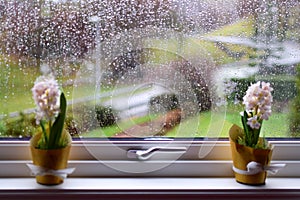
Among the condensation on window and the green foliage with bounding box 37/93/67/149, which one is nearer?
the green foliage with bounding box 37/93/67/149

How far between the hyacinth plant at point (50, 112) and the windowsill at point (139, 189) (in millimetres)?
109

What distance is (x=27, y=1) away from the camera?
1.34m

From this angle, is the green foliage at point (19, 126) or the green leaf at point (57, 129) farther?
the green foliage at point (19, 126)

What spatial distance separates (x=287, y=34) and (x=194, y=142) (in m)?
0.41

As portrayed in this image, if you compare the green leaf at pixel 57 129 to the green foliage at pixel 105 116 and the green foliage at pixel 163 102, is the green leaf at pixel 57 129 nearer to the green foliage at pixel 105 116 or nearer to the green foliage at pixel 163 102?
the green foliage at pixel 105 116

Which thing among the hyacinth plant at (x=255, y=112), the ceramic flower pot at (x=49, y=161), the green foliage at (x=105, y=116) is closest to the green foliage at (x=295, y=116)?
the hyacinth plant at (x=255, y=112)

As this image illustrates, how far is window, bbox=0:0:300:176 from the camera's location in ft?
4.42

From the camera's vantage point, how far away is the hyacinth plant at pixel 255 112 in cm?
125

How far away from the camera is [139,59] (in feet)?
4.49

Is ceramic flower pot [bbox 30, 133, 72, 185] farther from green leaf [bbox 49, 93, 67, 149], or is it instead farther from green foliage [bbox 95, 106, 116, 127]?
green foliage [bbox 95, 106, 116, 127]

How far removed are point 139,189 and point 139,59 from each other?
0.37 metres

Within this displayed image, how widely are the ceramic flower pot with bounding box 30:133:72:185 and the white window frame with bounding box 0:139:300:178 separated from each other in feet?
0.31

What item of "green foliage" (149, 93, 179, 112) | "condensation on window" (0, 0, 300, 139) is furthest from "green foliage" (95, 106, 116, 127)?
"green foliage" (149, 93, 179, 112)

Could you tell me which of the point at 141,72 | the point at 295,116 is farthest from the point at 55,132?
the point at 295,116
